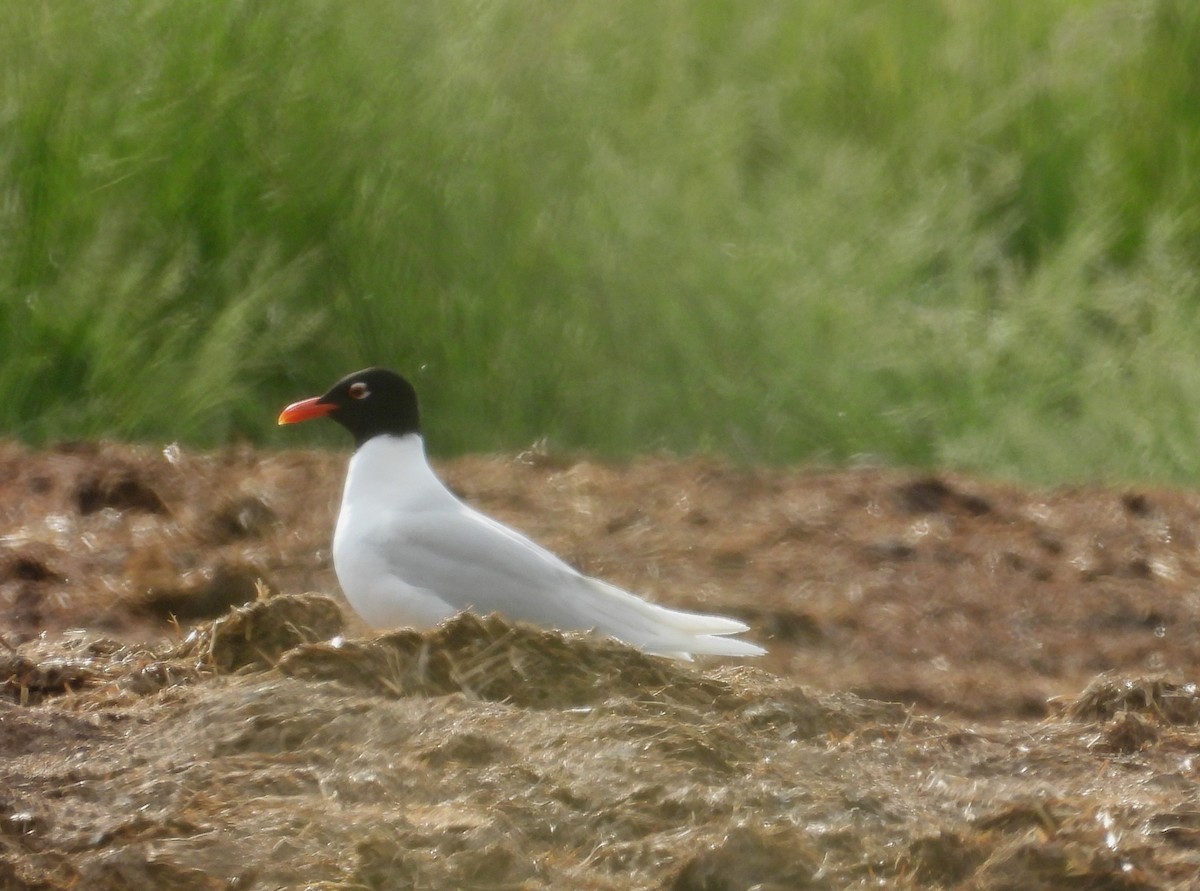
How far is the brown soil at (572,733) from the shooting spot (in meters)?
2.98

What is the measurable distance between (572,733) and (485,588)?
3.80ft

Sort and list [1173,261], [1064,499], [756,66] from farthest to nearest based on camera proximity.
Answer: [756,66], [1173,261], [1064,499]

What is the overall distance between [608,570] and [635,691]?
2055 millimetres

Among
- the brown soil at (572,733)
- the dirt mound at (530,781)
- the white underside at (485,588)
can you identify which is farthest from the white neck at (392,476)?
the dirt mound at (530,781)

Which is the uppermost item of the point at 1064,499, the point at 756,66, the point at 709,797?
the point at 756,66

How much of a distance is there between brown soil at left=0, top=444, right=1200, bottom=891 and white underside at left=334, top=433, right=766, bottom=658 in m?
0.21

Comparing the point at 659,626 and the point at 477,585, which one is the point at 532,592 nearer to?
the point at 477,585

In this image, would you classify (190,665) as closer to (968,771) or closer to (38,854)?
(38,854)

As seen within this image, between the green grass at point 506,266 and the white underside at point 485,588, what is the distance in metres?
3.06

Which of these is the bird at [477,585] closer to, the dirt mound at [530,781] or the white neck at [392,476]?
the white neck at [392,476]

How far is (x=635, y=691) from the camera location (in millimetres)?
3689

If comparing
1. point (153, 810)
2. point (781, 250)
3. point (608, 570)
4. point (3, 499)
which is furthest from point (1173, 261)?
point (153, 810)

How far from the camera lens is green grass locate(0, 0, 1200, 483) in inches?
299

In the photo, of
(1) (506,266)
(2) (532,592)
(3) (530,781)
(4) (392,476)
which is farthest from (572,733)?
(1) (506,266)
